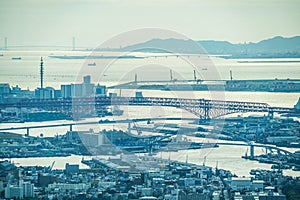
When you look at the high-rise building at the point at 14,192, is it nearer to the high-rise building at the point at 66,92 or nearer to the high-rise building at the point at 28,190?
the high-rise building at the point at 28,190

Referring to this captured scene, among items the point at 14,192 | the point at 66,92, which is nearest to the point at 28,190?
the point at 14,192

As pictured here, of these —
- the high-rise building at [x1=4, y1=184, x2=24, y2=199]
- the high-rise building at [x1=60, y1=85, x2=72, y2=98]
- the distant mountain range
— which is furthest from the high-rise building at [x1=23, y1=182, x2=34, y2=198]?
the distant mountain range

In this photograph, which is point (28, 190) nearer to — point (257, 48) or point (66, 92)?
point (66, 92)

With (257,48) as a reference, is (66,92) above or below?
below

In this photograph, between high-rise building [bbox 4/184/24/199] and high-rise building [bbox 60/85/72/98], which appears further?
high-rise building [bbox 60/85/72/98]

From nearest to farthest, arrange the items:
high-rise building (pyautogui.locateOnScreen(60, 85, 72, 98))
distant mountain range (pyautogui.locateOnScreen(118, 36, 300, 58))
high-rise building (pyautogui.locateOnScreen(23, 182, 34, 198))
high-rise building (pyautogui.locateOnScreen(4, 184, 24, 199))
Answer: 1. high-rise building (pyautogui.locateOnScreen(4, 184, 24, 199))
2. high-rise building (pyautogui.locateOnScreen(23, 182, 34, 198))
3. high-rise building (pyautogui.locateOnScreen(60, 85, 72, 98))
4. distant mountain range (pyautogui.locateOnScreen(118, 36, 300, 58))

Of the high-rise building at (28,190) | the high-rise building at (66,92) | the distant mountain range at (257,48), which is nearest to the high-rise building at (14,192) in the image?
Answer: the high-rise building at (28,190)

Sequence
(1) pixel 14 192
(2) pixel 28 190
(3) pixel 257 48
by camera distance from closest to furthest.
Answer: (1) pixel 14 192 < (2) pixel 28 190 < (3) pixel 257 48

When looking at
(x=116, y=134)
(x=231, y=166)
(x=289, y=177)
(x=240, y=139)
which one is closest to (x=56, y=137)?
(x=116, y=134)

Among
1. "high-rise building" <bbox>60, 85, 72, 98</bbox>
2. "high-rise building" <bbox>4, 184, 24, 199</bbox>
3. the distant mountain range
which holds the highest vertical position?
the distant mountain range

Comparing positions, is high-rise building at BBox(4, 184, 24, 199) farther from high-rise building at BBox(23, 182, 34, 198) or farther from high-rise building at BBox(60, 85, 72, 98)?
high-rise building at BBox(60, 85, 72, 98)

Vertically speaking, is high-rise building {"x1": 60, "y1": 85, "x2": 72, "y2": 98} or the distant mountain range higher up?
the distant mountain range

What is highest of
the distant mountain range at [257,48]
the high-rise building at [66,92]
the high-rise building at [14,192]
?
the distant mountain range at [257,48]
